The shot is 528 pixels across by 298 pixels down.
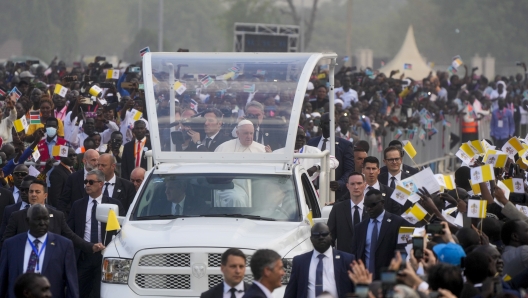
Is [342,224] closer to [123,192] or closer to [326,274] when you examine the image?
[326,274]

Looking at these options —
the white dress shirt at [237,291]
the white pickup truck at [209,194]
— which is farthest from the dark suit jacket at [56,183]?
the white dress shirt at [237,291]

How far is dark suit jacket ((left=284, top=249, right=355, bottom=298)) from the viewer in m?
10.2

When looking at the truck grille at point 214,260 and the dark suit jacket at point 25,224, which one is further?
the dark suit jacket at point 25,224

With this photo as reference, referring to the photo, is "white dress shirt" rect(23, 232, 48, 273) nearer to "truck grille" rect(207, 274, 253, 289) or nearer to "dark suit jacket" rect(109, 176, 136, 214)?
"truck grille" rect(207, 274, 253, 289)

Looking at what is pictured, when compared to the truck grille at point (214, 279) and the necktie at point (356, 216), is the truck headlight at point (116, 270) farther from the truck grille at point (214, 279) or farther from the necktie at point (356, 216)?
the necktie at point (356, 216)

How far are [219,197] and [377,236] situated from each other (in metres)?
Result: 1.91

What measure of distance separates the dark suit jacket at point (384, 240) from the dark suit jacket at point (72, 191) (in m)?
4.44

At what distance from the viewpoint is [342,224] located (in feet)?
40.4

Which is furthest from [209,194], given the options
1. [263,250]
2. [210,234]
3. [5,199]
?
[263,250]

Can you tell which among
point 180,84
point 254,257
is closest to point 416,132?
point 180,84

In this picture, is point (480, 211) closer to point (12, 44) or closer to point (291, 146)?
point (291, 146)

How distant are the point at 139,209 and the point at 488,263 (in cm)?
490

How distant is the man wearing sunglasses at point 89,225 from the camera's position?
525 inches

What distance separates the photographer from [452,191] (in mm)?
12180
